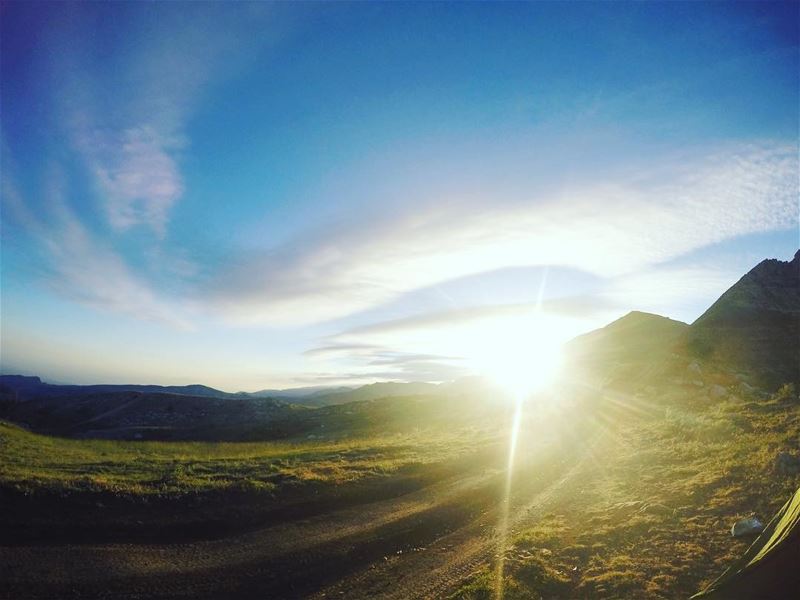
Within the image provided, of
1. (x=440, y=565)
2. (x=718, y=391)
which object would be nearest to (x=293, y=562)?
(x=440, y=565)

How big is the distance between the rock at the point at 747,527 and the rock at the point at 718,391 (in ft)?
85.8

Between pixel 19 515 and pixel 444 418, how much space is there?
5311cm

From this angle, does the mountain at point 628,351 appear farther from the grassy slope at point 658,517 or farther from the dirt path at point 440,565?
the dirt path at point 440,565

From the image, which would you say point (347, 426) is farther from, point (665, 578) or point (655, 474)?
point (665, 578)

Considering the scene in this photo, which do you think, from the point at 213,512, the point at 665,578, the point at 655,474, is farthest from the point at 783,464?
the point at 213,512

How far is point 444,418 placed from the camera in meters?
62.6

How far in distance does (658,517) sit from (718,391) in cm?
2634

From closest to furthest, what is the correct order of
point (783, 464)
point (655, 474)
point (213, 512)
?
point (783, 464) → point (213, 512) → point (655, 474)

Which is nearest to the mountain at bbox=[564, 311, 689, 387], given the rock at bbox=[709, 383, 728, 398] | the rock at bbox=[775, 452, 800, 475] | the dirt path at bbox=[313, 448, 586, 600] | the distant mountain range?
the distant mountain range

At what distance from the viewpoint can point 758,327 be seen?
47.5 metres

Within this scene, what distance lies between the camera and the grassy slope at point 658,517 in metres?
11.7

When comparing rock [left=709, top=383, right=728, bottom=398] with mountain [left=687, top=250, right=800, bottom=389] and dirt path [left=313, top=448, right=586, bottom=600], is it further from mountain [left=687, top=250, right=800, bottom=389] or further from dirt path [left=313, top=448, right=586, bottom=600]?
dirt path [left=313, top=448, right=586, bottom=600]

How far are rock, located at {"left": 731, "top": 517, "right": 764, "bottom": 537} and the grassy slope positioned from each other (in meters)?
0.23

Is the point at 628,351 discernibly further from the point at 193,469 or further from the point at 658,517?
Result: the point at 193,469
